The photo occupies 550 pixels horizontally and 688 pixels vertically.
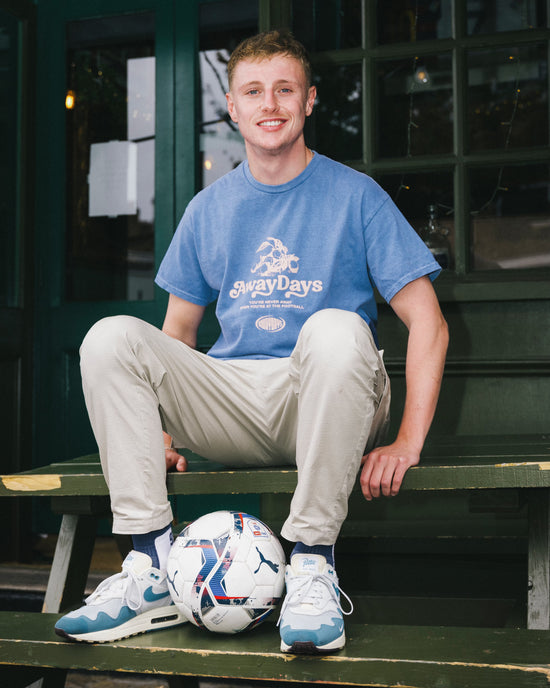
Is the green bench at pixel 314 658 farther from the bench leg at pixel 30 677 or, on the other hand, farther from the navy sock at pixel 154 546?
the navy sock at pixel 154 546

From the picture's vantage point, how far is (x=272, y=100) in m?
2.05

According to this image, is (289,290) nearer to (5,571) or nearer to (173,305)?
(173,305)

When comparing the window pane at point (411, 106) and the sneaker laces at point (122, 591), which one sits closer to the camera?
the sneaker laces at point (122, 591)

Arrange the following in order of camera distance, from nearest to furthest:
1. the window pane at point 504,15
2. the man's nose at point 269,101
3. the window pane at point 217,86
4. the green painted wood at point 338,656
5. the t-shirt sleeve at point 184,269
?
1. the green painted wood at point 338,656
2. the man's nose at point 269,101
3. the t-shirt sleeve at point 184,269
4. the window pane at point 504,15
5. the window pane at point 217,86

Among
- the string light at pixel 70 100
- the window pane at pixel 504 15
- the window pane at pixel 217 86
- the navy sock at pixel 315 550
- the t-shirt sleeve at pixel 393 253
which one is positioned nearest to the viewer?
the navy sock at pixel 315 550

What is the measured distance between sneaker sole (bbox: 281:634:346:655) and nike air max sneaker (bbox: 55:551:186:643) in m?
0.33

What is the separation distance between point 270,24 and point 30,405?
2.01m

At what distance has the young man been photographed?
1572 millimetres

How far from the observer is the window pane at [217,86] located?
11.7 feet

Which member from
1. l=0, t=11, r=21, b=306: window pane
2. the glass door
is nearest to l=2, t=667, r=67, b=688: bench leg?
the glass door

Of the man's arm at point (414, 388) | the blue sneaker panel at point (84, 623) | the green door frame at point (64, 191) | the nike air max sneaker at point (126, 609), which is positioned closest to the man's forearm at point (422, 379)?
the man's arm at point (414, 388)

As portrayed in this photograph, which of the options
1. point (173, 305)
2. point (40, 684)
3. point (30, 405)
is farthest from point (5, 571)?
point (173, 305)

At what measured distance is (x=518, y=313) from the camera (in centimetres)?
267

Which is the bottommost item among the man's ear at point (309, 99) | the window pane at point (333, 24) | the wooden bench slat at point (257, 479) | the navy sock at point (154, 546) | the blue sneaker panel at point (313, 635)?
the blue sneaker panel at point (313, 635)
